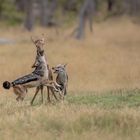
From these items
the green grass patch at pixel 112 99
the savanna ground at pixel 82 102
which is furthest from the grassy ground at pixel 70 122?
the green grass patch at pixel 112 99

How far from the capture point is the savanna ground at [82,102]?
32.9ft

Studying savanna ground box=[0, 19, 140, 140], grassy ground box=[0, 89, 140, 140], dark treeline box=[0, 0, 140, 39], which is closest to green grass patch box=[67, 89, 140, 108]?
savanna ground box=[0, 19, 140, 140]

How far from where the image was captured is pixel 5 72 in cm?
2131

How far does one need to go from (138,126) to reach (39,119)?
171cm

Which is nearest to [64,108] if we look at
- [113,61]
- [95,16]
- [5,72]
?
[5,72]

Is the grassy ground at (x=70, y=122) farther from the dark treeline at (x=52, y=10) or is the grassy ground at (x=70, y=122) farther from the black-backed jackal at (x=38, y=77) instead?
the dark treeline at (x=52, y=10)

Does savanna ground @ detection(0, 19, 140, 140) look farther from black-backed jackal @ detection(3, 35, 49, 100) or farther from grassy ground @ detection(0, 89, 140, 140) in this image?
black-backed jackal @ detection(3, 35, 49, 100)

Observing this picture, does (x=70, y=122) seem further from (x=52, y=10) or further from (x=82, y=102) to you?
(x=52, y=10)

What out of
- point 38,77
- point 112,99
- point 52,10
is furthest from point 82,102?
point 52,10

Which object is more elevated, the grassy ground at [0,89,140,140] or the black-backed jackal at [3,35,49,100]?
the black-backed jackal at [3,35,49,100]

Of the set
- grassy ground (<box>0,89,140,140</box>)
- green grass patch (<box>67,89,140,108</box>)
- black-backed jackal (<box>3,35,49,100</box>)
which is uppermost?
black-backed jackal (<box>3,35,49,100</box>)

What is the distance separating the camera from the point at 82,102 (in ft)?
42.4

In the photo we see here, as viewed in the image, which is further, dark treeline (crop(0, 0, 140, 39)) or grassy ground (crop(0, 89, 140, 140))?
dark treeline (crop(0, 0, 140, 39))

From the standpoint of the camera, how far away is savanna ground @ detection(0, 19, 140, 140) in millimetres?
10031
